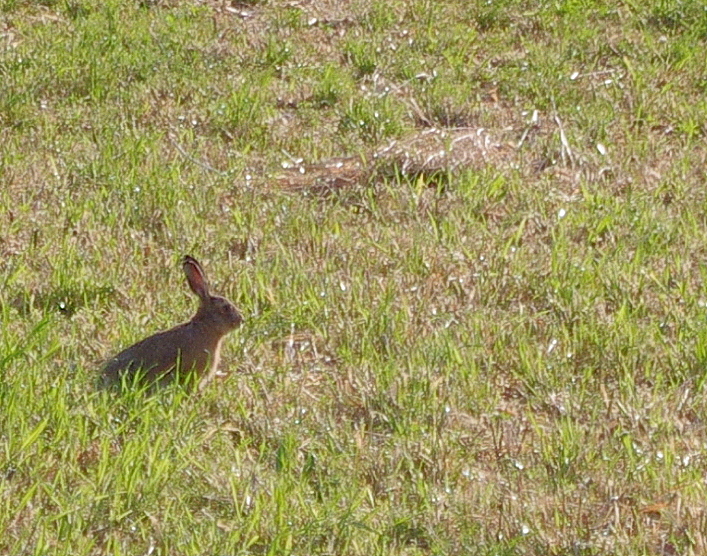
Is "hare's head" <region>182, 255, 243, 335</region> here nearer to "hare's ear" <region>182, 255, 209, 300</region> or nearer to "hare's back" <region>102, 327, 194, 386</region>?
"hare's ear" <region>182, 255, 209, 300</region>

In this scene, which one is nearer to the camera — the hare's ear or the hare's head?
the hare's head

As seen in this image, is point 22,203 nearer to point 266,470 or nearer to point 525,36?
point 266,470

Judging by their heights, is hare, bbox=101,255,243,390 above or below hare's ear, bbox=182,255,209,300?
below

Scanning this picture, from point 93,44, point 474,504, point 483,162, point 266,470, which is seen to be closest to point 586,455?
point 474,504

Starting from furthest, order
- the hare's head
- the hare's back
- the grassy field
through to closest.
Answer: the hare's head < the hare's back < the grassy field

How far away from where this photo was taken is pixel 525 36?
8.74 m

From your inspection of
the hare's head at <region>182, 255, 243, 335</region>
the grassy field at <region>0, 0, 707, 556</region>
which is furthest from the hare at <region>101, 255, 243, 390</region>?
the grassy field at <region>0, 0, 707, 556</region>

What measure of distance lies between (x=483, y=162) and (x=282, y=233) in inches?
47.6

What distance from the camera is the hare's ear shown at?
5.58m

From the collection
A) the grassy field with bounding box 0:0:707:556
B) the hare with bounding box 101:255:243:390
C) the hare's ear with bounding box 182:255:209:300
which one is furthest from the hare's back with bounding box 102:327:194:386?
the hare's ear with bounding box 182:255:209:300

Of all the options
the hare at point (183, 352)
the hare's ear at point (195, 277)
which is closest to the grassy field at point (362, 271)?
the hare at point (183, 352)

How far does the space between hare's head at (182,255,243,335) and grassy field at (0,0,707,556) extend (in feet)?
0.55

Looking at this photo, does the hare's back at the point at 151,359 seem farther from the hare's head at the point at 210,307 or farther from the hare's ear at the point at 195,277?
the hare's ear at the point at 195,277

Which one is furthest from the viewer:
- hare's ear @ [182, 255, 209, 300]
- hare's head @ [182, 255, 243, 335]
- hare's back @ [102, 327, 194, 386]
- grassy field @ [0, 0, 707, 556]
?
hare's ear @ [182, 255, 209, 300]
